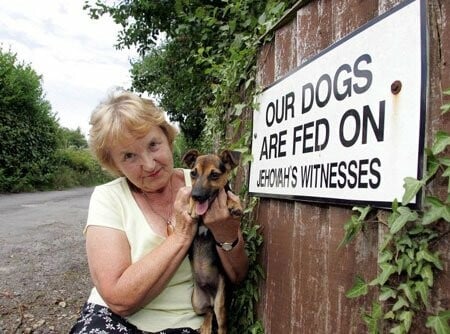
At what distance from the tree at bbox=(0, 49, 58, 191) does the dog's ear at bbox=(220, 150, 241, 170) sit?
14205mm

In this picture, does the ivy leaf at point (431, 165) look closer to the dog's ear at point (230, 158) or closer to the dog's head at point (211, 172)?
the dog's head at point (211, 172)

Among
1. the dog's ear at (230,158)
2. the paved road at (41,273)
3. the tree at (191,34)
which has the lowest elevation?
the paved road at (41,273)

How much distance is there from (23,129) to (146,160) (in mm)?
15310

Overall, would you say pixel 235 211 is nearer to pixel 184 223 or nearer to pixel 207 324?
pixel 184 223

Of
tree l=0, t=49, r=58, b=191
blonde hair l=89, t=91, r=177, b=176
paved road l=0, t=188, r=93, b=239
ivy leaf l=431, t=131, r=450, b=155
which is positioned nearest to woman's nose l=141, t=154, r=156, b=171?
blonde hair l=89, t=91, r=177, b=176

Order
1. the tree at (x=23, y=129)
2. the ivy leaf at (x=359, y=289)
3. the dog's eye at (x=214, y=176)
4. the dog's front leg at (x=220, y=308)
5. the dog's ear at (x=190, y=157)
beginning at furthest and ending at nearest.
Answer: the tree at (x=23, y=129) → the dog's ear at (x=190, y=157) → the dog's eye at (x=214, y=176) → the dog's front leg at (x=220, y=308) → the ivy leaf at (x=359, y=289)

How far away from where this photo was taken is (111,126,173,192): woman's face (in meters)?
2.00

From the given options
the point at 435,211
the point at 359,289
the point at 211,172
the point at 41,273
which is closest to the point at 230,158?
the point at 211,172

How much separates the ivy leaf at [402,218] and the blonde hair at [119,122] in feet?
4.29

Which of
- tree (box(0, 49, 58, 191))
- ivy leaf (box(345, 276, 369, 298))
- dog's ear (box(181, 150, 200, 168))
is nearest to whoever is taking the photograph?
ivy leaf (box(345, 276, 369, 298))

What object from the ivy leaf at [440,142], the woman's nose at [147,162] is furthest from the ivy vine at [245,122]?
the ivy leaf at [440,142]

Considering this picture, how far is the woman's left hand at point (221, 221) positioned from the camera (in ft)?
6.25

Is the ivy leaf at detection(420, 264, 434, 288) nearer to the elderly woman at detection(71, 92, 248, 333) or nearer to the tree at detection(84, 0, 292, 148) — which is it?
the elderly woman at detection(71, 92, 248, 333)

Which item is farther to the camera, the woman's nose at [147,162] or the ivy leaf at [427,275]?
the woman's nose at [147,162]
